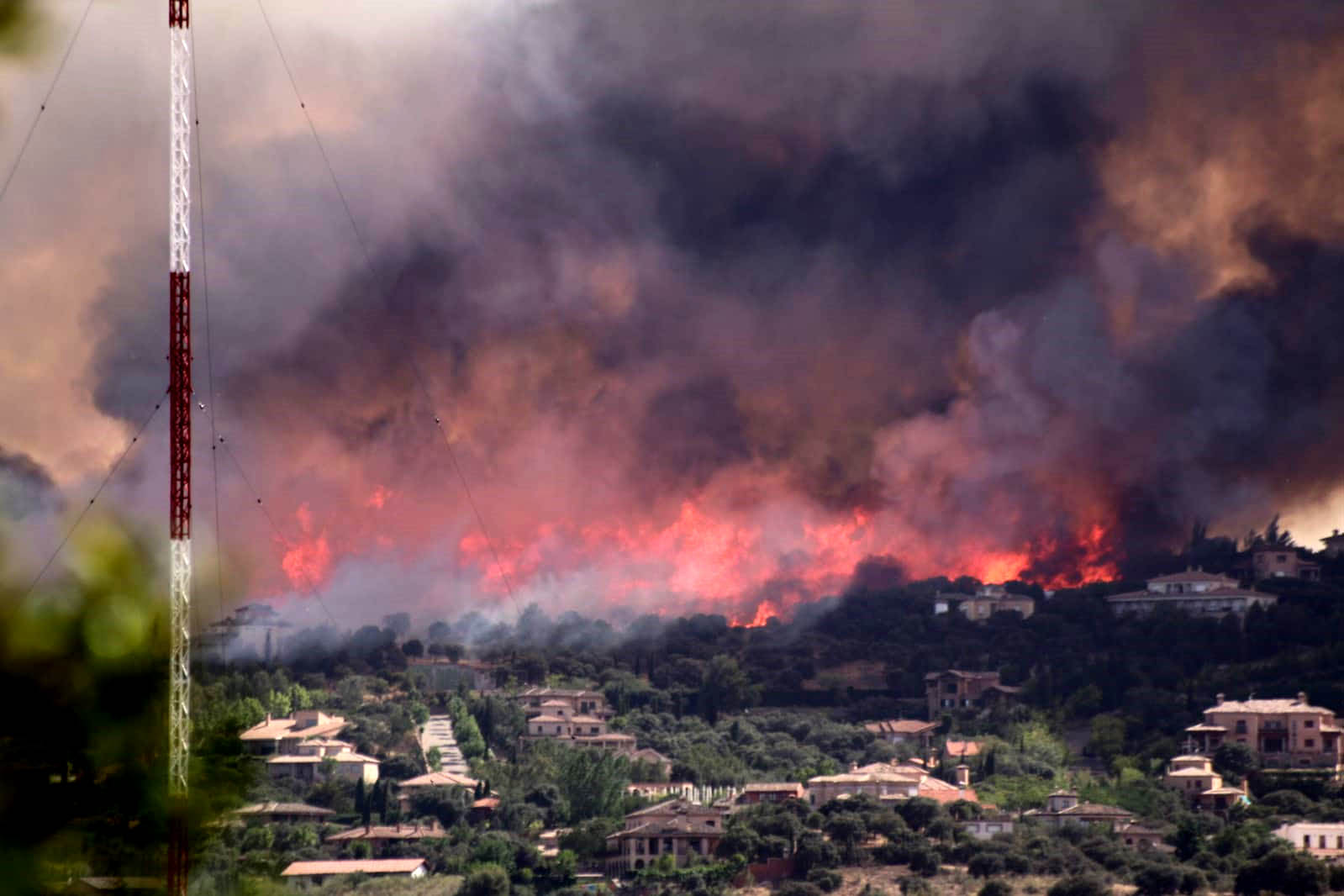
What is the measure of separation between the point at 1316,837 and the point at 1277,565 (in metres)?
29.0

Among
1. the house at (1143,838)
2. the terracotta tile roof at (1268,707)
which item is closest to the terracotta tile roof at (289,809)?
the house at (1143,838)

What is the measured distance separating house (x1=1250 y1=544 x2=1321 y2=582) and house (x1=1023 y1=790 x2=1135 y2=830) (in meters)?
26.6

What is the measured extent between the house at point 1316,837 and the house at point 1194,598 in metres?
22.8

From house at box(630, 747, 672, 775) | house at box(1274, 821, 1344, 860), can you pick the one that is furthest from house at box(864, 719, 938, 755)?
house at box(1274, 821, 1344, 860)

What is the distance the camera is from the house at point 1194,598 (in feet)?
253

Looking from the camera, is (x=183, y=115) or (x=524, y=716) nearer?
(x=183, y=115)

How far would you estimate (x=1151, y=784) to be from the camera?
196 ft

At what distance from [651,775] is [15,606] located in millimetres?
54031

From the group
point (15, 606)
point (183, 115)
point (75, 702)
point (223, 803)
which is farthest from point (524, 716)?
point (15, 606)

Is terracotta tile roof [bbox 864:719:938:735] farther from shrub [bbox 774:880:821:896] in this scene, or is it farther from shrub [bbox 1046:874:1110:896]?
shrub [bbox 774:880:821:896]

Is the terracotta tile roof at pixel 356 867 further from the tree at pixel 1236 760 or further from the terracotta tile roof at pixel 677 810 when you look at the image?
the tree at pixel 1236 760

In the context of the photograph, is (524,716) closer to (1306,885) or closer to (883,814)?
(883,814)

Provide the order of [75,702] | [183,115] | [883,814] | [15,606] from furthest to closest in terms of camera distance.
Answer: [883,814], [183,115], [75,702], [15,606]

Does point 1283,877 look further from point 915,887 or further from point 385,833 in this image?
point 385,833
